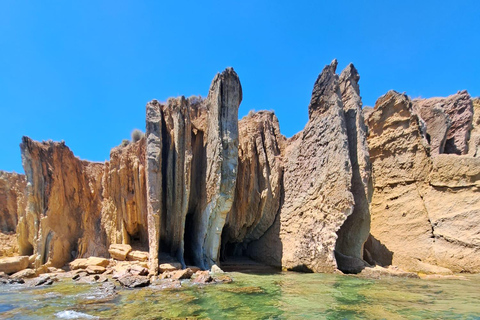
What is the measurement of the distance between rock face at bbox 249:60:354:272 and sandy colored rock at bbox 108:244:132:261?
4995mm

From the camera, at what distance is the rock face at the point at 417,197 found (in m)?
9.47

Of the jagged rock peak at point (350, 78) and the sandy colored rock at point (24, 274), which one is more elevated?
the jagged rock peak at point (350, 78)

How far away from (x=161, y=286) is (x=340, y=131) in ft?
22.8

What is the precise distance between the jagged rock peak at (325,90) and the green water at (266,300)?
5896 millimetres

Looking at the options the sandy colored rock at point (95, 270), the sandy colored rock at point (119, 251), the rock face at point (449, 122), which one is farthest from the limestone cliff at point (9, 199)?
the rock face at point (449, 122)

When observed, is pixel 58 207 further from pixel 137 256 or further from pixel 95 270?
pixel 137 256

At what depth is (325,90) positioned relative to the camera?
10.6 m

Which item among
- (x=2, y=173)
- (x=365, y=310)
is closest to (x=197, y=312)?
(x=365, y=310)

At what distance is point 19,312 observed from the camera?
16.3 ft

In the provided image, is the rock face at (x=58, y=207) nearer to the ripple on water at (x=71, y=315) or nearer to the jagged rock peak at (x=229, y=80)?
the jagged rock peak at (x=229, y=80)

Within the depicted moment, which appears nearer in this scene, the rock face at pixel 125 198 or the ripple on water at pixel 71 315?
the ripple on water at pixel 71 315

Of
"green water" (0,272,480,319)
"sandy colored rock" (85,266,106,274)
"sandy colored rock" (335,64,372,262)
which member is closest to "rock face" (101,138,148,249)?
"sandy colored rock" (85,266,106,274)

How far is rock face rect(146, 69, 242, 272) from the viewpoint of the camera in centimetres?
959

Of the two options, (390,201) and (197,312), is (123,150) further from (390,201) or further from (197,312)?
(390,201)
